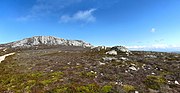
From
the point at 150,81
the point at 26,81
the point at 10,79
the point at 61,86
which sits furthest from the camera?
the point at 10,79

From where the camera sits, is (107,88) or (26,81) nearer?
(107,88)

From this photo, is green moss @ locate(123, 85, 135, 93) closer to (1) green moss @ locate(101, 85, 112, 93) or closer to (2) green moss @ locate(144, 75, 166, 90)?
(1) green moss @ locate(101, 85, 112, 93)

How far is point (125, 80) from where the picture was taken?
1647 cm

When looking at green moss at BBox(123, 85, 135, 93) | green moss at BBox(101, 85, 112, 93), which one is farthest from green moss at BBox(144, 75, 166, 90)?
green moss at BBox(101, 85, 112, 93)

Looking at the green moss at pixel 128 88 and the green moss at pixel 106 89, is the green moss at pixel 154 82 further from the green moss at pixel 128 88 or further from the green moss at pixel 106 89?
the green moss at pixel 106 89

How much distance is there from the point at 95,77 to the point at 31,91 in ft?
22.7

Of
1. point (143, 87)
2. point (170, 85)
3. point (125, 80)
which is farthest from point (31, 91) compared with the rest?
point (170, 85)

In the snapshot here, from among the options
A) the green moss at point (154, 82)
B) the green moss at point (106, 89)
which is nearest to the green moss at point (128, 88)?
the green moss at point (106, 89)

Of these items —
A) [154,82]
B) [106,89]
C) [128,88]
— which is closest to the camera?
[106,89]

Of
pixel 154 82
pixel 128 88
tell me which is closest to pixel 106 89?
pixel 128 88

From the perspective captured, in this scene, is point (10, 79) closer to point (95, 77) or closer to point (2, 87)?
point (2, 87)

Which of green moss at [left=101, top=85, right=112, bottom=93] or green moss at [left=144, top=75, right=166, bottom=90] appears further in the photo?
green moss at [left=144, top=75, right=166, bottom=90]

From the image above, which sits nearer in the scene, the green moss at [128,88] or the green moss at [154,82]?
the green moss at [128,88]

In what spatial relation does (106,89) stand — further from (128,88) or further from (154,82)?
(154,82)
